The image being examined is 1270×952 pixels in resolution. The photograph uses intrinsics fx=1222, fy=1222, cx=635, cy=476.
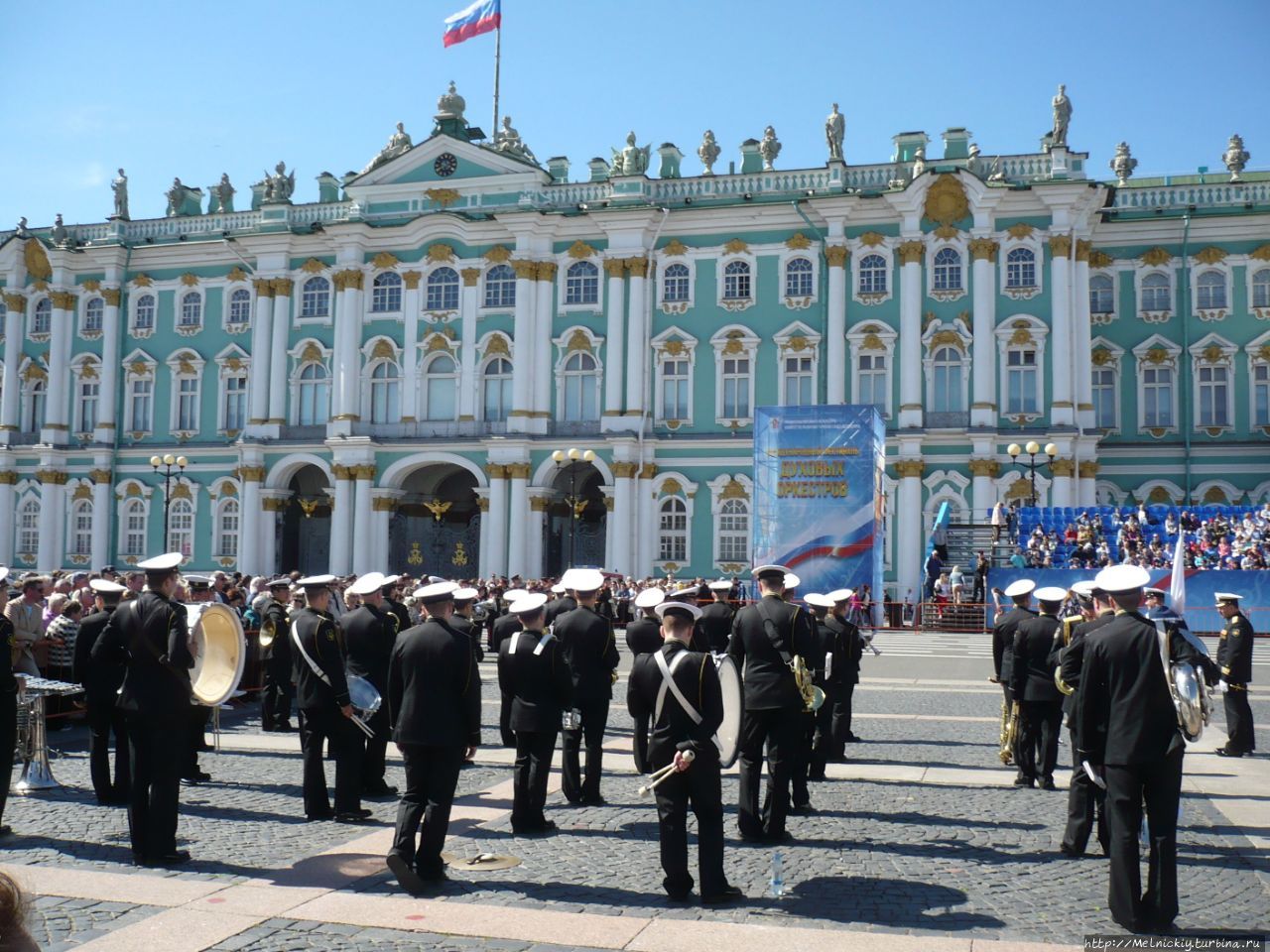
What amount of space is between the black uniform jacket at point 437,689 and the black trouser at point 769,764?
7.65ft

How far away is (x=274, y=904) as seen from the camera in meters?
8.06

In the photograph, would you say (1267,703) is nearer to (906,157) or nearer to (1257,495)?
(1257,495)

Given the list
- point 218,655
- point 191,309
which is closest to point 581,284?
point 191,309

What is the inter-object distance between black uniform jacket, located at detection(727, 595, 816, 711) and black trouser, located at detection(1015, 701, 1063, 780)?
10.4ft

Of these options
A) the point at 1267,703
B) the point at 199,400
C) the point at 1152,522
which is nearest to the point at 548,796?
the point at 1267,703

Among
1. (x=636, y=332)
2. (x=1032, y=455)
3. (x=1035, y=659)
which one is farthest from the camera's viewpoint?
(x=636, y=332)

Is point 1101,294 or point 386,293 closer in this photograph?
point 1101,294

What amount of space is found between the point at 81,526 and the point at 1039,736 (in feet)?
151

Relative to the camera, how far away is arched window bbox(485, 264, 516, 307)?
44.8 meters

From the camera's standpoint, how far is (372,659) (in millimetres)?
11781

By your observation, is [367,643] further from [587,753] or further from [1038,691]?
[1038,691]

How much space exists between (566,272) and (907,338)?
40.9 ft

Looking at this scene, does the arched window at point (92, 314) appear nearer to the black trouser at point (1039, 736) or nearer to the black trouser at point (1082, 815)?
the black trouser at point (1039, 736)

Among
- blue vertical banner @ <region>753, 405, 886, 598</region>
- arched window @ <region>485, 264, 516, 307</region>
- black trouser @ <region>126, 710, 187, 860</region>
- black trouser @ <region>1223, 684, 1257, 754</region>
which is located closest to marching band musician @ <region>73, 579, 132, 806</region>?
black trouser @ <region>126, 710, 187, 860</region>
